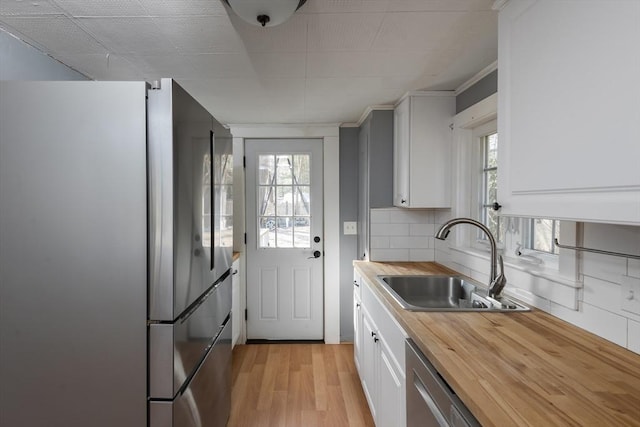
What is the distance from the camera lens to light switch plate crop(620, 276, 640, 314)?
102 cm

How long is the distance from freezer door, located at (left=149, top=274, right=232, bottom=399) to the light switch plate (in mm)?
1470

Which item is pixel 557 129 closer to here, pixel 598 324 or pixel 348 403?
pixel 598 324

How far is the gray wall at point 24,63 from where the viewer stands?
1473 millimetres

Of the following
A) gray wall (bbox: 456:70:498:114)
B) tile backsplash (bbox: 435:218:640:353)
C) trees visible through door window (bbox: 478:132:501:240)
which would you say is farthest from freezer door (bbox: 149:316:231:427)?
gray wall (bbox: 456:70:498:114)

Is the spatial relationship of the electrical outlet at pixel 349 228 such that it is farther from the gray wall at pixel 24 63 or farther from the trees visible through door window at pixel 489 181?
the gray wall at pixel 24 63

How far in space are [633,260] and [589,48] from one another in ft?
2.17

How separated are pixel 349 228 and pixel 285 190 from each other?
726 millimetres

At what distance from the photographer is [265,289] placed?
10.8 feet

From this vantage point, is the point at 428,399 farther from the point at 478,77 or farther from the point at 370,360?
the point at 478,77

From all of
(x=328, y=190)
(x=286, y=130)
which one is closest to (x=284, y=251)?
Answer: (x=328, y=190)

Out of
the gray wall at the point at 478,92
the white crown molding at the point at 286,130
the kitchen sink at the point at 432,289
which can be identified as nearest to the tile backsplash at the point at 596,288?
the kitchen sink at the point at 432,289

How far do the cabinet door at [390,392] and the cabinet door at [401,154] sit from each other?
3.68ft

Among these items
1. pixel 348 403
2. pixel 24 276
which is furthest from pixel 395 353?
pixel 24 276

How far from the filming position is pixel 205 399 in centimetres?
149
